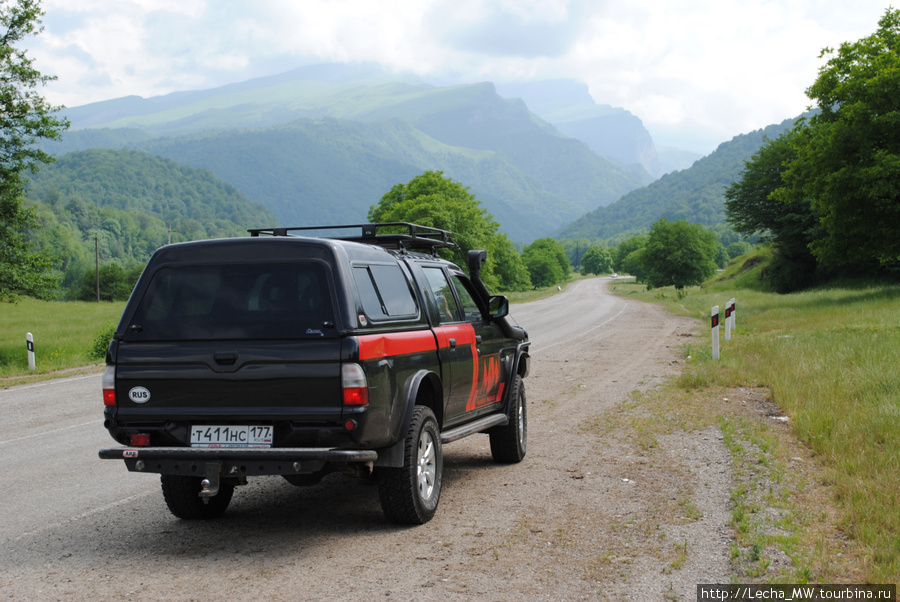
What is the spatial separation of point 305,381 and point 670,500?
315 centimetres

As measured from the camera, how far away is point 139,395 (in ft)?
16.6

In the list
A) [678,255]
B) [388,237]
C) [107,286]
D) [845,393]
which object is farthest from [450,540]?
[107,286]

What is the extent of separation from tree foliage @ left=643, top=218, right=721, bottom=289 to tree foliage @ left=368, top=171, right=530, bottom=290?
1498 cm

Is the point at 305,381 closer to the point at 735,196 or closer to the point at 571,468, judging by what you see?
the point at 571,468

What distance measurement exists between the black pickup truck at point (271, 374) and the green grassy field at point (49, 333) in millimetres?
15287

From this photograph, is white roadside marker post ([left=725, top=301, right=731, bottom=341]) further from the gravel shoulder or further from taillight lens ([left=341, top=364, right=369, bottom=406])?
taillight lens ([left=341, top=364, right=369, bottom=406])

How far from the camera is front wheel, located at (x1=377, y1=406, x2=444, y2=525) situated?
5281 millimetres

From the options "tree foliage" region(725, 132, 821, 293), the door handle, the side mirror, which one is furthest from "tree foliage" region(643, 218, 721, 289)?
the door handle

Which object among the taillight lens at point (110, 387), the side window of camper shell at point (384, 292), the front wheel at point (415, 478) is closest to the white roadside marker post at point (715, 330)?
the side window of camper shell at point (384, 292)

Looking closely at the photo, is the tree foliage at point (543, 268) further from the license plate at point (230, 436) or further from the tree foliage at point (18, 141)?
the license plate at point (230, 436)

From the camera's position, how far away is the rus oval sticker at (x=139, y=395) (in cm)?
505

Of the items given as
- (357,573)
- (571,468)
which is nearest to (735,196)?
(571,468)

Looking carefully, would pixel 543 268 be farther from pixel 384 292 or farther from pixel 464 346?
pixel 384 292

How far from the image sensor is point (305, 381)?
15.8 ft
